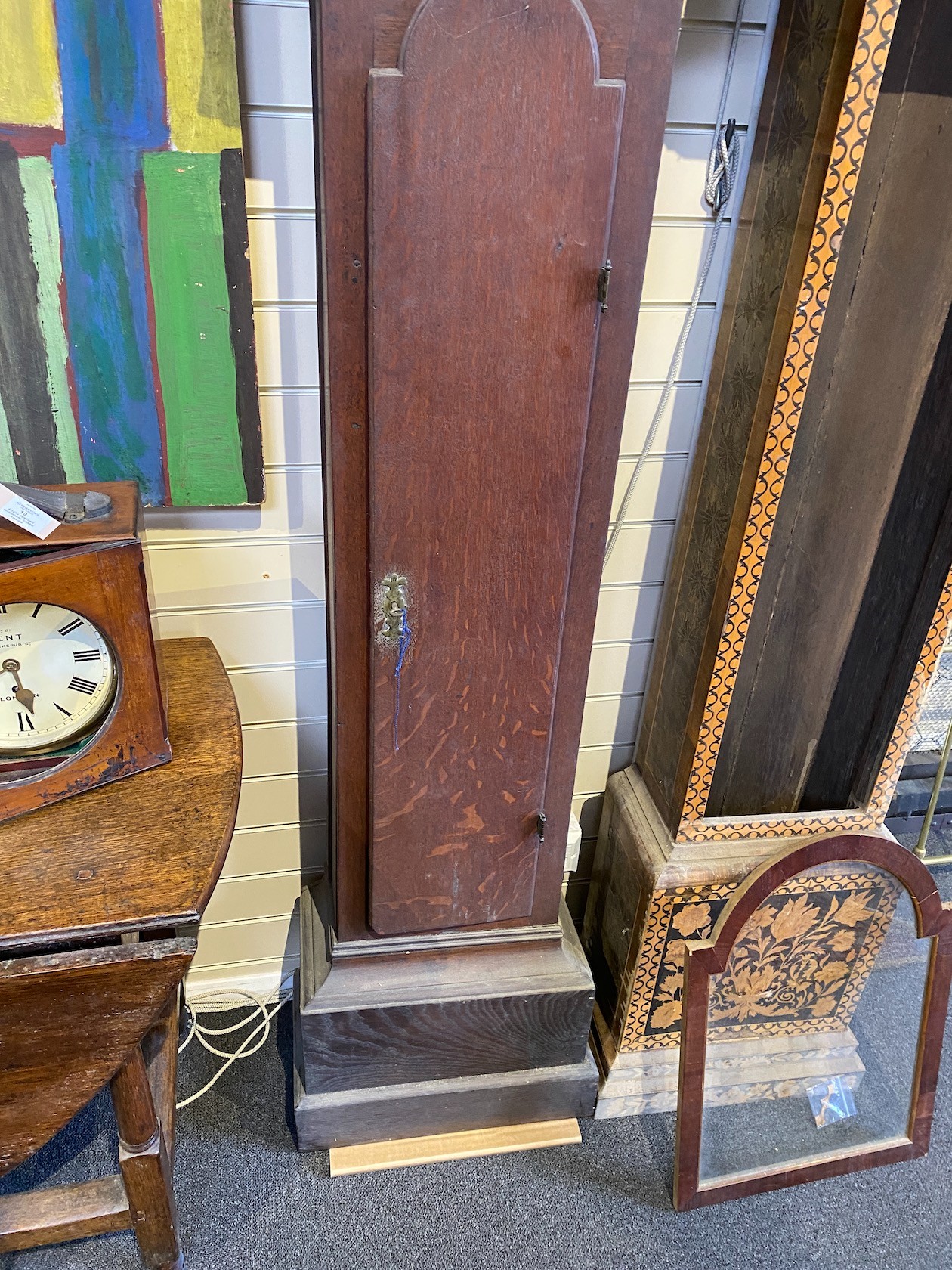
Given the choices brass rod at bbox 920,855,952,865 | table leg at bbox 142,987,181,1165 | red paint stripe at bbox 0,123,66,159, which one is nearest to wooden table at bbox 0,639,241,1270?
table leg at bbox 142,987,181,1165

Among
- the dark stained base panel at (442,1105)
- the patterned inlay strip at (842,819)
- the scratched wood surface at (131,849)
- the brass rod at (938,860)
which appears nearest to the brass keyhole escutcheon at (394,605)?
the scratched wood surface at (131,849)

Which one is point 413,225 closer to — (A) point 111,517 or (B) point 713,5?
(A) point 111,517

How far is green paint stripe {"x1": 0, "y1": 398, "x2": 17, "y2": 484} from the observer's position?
1.27 m

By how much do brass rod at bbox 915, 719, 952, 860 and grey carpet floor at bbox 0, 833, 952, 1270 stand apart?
787 millimetres

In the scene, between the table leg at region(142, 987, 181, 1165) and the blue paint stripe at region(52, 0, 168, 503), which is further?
the table leg at region(142, 987, 181, 1165)

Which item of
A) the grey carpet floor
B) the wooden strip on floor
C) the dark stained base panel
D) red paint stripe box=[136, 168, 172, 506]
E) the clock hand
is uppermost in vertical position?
red paint stripe box=[136, 168, 172, 506]

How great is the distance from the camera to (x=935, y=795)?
86.8 inches

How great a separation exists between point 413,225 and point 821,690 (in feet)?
3.50

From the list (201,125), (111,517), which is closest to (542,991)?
(111,517)

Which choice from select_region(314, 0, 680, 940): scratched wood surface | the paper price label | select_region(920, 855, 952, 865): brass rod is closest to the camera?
select_region(314, 0, 680, 940): scratched wood surface

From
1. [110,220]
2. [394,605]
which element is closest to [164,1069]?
[394,605]

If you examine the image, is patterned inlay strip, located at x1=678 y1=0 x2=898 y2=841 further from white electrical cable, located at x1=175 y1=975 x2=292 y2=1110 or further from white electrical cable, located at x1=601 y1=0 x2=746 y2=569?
white electrical cable, located at x1=175 y1=975 x2=292 y2=1110

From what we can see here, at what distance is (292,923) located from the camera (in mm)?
1886

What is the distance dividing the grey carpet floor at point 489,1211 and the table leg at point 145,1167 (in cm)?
12
